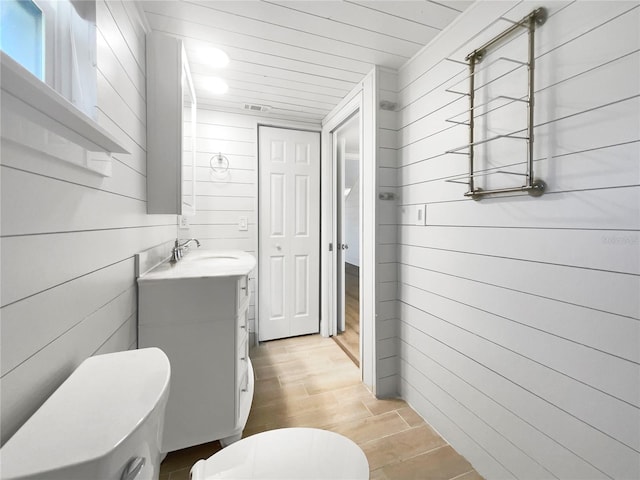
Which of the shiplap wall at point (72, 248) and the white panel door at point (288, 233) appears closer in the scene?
the shiplap wall at point (72, 248)

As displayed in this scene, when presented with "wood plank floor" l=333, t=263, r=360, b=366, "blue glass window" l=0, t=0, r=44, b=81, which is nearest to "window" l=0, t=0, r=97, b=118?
"blue glass window" l=0, t=0, r=44, b=81

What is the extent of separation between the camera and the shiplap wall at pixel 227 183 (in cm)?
239

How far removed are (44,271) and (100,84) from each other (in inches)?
25.8

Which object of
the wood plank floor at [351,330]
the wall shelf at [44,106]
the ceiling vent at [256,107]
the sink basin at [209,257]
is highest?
the ceiling vent at [256,107]

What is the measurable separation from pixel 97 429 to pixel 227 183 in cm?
221

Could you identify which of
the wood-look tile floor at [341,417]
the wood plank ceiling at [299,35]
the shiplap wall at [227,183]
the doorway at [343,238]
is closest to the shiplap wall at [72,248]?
the wood plank ceiling at [299,35]

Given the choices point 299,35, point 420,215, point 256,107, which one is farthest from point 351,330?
point 299,35

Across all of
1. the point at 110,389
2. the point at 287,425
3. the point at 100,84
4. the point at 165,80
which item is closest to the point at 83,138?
the point at 100,84

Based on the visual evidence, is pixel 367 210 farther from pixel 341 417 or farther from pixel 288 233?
pixel 341 417

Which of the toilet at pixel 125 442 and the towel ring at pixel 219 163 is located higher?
the towel ring at pixel 219 163

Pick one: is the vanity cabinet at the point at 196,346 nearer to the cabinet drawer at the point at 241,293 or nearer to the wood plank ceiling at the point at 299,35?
the cabinet drawer at the point at 241,293

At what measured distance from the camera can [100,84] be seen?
892 millimetres

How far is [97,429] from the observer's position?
48cm

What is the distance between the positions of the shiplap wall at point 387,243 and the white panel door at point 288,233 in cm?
105
